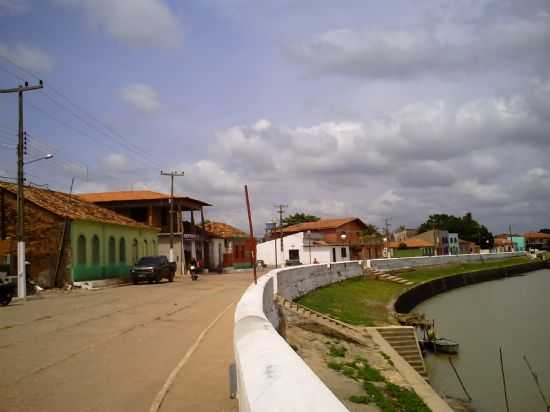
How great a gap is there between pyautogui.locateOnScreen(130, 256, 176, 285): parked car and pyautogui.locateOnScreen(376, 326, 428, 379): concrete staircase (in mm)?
14546

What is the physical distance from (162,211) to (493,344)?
1163 inches

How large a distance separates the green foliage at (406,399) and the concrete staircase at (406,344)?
6.29 metres

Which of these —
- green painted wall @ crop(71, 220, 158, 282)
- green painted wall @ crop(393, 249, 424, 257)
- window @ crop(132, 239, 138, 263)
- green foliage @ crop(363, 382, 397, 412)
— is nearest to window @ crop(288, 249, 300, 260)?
green painted wall @ crop(71, 220, 158, 282)

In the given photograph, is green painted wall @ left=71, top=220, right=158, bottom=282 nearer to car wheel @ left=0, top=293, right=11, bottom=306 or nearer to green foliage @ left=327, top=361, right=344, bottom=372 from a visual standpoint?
car wheel @ left=0, top=293, right=11, bottom=306

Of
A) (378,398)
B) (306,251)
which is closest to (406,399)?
(378,398)

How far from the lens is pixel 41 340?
31.9 feet

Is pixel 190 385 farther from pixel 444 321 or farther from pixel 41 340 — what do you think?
pixel 444 321

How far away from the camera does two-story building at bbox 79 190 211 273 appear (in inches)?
Result: 1694

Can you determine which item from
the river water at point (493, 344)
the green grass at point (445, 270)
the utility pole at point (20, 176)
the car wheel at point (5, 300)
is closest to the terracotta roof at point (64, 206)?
the utility pole at point (20, 176)

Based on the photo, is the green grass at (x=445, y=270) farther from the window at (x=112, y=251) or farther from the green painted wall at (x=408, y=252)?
the window at (x=112, y=251)

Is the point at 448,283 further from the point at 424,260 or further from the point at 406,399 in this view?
the point at 406,399

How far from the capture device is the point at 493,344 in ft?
76.0

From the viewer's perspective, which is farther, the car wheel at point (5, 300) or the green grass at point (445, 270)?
the green grass at point (445, 270)

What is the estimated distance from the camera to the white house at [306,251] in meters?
56.7
